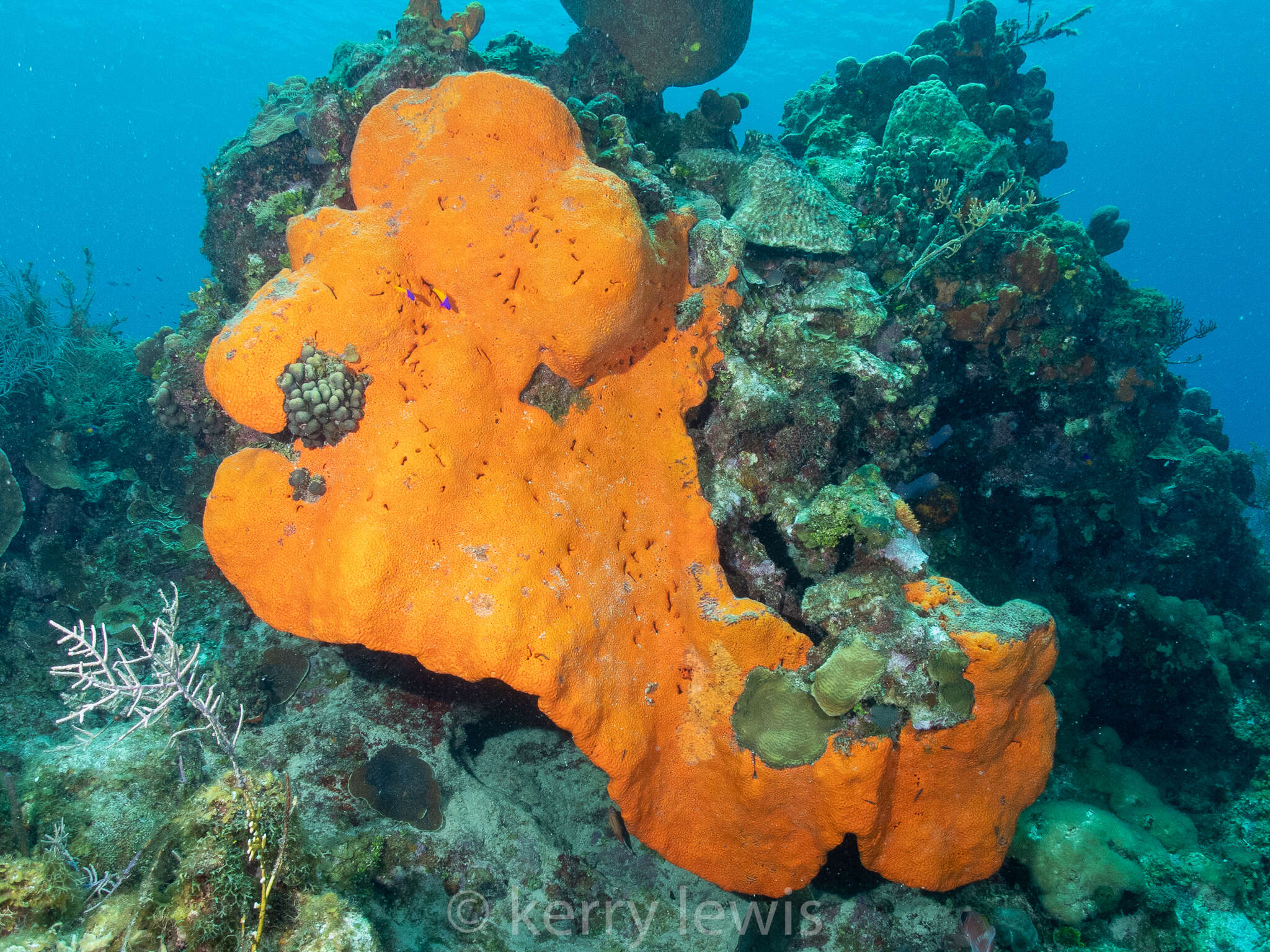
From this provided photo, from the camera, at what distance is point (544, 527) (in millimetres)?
3934

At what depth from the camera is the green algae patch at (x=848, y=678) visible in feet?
12.3

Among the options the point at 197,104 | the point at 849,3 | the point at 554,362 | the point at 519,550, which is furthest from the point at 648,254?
the point at 197,104

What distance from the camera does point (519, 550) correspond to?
12.5ft

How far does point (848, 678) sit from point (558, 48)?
63.8 meters

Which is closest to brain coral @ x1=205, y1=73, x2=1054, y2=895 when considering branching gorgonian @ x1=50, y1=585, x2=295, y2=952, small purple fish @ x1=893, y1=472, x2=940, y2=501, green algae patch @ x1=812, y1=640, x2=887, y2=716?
green algae patch @ x1=812, y1=640, x2=887, y2=716

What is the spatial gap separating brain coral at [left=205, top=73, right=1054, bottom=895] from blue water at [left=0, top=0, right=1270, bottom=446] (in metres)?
35.7

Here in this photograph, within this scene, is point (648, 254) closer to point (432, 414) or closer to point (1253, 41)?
point (432, 414)

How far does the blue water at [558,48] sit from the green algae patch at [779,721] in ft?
126

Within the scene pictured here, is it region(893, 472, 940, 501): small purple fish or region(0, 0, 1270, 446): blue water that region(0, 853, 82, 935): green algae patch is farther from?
region(0, 0, 1270, 446): blue water

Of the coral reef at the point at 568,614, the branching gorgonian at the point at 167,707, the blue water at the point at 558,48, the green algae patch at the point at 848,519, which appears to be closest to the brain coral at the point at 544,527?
the coral reef at the point at 568,614

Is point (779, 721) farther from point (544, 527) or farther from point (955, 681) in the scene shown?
point (544, 527)

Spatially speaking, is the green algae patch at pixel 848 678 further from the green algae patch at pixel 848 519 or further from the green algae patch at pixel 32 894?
the green algae patch at pixel 32 894

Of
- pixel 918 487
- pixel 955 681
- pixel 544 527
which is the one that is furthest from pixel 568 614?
pixel 918 487

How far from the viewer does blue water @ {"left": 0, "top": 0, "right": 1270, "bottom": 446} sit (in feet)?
173
